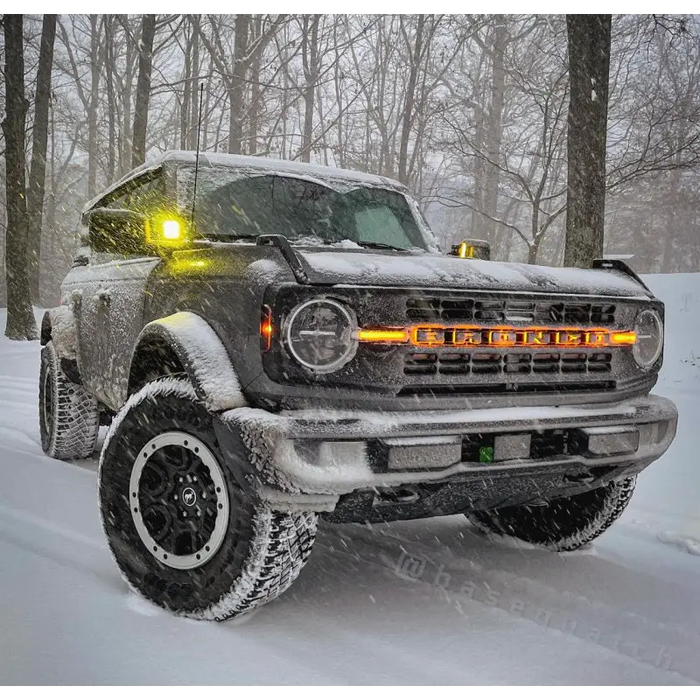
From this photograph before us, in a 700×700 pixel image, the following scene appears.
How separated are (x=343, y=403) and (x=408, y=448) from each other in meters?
0.26

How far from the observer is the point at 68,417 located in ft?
16.1

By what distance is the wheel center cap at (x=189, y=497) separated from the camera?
2.63 m

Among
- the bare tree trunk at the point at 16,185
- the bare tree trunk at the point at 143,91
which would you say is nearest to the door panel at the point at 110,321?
the bare tree trunk at the point at 16,185

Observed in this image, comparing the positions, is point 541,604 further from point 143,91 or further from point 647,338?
point 143,91

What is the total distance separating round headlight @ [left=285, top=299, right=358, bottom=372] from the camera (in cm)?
240

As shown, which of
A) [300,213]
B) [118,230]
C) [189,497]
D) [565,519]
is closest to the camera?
[189,497]

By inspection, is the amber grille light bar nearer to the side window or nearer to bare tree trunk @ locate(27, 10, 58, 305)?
the side window

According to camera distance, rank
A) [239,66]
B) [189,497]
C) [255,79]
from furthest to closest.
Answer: [255,79], [239,66], [189,497]

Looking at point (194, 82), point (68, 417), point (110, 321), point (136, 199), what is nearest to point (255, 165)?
point (136, 199)

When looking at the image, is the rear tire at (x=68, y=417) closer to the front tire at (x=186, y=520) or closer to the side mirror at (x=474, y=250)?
the front tire at (x=186, y=520)

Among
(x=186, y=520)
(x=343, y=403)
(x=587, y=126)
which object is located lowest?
(x=186, y=520)

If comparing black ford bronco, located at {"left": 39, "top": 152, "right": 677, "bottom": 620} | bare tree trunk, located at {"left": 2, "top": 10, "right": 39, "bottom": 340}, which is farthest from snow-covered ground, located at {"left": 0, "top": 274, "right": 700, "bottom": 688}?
bare tree trunk, located at {"left": 2, "top": 10, "right": 39, "bottom": 340}

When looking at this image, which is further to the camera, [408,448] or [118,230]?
[118,230]

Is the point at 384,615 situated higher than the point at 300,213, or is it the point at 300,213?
the point at 300,213
